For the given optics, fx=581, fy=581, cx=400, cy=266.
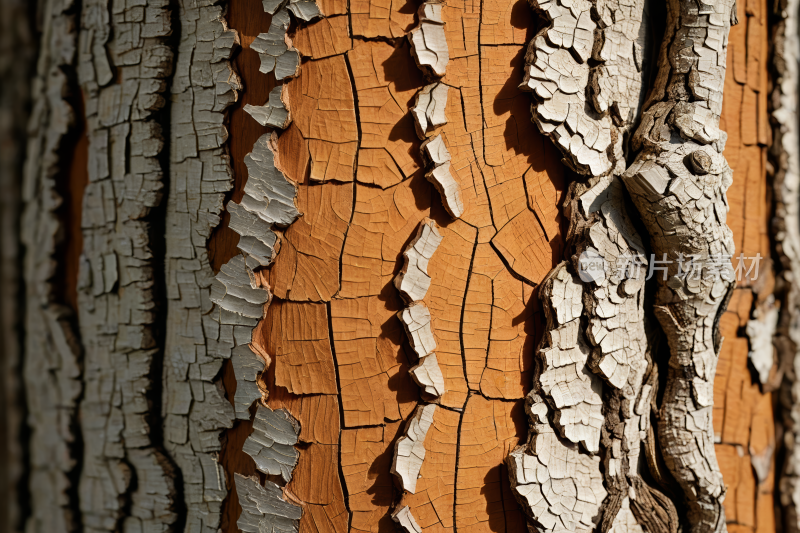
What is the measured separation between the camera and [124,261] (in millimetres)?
1160

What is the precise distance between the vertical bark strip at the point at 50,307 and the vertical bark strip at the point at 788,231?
61.7 inches

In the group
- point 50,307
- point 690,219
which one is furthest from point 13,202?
point 690,219

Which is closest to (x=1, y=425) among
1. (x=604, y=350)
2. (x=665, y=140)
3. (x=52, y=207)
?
(x=52, y=207)

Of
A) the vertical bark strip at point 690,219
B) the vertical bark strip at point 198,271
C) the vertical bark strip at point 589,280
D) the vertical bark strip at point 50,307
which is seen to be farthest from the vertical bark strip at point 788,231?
the vertical bark strip at point 50,307

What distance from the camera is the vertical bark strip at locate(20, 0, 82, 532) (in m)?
1.26

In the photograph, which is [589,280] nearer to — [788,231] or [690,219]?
[690,219]

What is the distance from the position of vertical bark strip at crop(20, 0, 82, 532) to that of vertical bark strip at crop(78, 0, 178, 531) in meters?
0.06

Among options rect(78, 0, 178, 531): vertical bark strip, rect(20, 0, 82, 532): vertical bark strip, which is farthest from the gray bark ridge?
rect(20, 0, 82, 532): vertical bark strip

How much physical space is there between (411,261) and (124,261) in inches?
23.4

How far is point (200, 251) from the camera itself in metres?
1.08

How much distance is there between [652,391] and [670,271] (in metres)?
0.25

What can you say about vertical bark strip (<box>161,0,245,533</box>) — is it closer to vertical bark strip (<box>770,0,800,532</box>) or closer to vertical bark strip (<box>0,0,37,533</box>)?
vertical bark strip (<box>0,0,37,533</box>)

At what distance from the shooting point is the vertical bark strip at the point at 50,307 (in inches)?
49.5

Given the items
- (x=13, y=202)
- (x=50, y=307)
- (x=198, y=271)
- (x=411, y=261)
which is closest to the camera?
(x=411, y=261)
